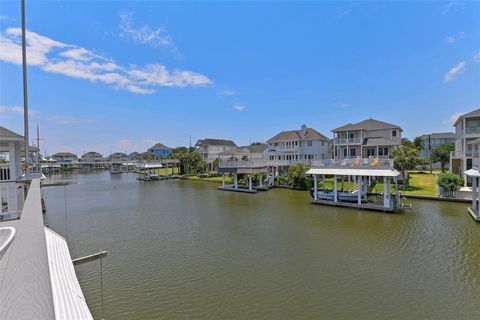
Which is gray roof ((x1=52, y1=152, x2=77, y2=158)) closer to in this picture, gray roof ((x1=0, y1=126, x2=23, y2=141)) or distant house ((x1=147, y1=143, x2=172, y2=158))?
distant house ((x1=147, y1=143, x2=172, y2=158))

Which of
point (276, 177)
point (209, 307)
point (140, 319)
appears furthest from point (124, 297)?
point (276, 177)

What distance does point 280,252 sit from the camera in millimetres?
11812

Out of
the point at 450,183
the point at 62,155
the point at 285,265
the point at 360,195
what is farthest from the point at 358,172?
the point at 62,155

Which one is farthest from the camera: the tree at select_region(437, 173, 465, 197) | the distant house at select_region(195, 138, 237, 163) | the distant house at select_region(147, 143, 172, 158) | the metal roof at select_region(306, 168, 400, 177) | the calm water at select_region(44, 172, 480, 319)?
the distant house at select_region(147, 143, 172, 158)

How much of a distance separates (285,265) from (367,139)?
98.9 ft

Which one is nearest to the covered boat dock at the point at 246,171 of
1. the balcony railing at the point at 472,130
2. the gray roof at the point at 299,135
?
the gray roof at the point at 299,135

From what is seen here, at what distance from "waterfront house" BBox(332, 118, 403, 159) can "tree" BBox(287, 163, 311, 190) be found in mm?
6484

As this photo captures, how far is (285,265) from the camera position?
10391 millimetres

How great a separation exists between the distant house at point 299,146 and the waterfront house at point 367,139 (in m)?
4.02

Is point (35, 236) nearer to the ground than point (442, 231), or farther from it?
farther from it

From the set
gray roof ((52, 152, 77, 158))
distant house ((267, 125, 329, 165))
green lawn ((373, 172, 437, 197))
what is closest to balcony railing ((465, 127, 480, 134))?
green lawn ((373, 172, 437, 197))

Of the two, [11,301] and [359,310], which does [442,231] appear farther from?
[11,301]

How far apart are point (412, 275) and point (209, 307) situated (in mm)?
7431

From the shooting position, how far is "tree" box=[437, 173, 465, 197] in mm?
22234
